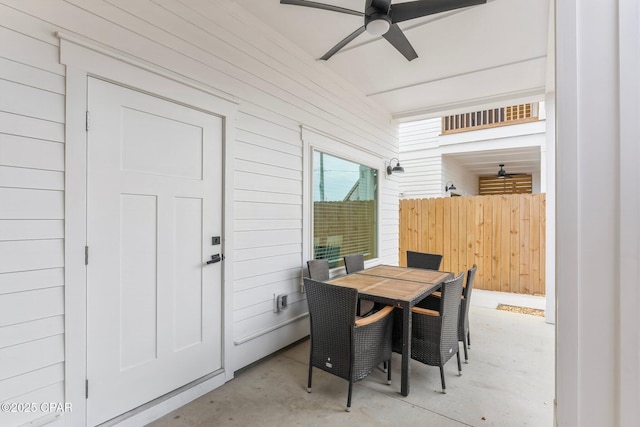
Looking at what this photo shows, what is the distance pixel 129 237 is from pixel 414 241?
5.77 metres

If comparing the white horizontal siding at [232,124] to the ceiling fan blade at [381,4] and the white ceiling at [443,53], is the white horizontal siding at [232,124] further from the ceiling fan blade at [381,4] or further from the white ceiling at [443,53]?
the ceiling fan blade at [381,4]

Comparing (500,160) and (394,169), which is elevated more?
(500,160)

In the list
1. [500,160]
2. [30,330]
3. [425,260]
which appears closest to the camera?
[30,330]

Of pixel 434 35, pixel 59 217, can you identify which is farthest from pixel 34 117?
pixel 434 35

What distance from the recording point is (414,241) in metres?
6.77

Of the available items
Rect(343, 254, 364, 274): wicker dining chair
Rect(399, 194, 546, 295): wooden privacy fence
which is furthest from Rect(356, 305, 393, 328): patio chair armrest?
Rect(399, 194, 546, 295): wooden privacy fence

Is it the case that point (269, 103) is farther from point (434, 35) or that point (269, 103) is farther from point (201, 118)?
point (434, 35)

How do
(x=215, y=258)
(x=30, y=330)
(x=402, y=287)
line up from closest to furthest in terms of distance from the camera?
(x=30, y=330) → (x=215, y=258) → (x=402, y=287)

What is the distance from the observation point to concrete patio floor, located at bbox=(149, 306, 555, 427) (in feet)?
7.06

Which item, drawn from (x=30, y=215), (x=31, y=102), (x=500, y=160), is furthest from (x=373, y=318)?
(x=500, y=160)

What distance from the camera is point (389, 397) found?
242 centimetres

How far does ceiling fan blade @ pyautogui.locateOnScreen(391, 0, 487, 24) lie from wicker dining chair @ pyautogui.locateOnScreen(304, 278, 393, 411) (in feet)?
6.61

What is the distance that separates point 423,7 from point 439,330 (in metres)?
2.41

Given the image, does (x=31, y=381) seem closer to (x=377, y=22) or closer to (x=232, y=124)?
(x=232, y=124)
